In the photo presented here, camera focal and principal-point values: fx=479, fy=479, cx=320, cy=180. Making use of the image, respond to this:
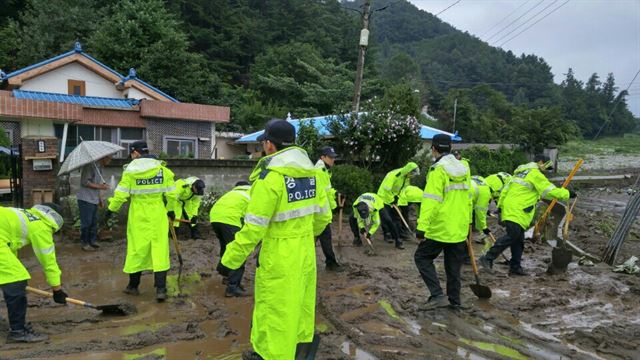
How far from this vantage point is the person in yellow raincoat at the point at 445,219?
17.4 feet

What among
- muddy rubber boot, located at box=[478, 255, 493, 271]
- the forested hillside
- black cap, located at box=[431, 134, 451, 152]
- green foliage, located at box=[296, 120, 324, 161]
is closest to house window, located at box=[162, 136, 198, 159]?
green foliage, located at box=[296, 120, 324, 161]

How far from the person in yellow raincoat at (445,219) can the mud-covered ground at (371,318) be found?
32cm

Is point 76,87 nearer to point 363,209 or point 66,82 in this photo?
point 66,82

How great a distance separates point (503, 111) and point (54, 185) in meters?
44.9

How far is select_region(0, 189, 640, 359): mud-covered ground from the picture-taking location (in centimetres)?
430

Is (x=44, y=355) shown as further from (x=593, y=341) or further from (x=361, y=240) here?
(x=361, y=240)

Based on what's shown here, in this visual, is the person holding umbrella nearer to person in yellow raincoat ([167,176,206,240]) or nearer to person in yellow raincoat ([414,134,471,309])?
person in yellow raincoat ([167,176,206,240])

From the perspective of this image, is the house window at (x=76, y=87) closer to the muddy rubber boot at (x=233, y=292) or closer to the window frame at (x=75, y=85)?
the window frame at (x=75, y=85)

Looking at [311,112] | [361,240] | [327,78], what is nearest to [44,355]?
[361,240]

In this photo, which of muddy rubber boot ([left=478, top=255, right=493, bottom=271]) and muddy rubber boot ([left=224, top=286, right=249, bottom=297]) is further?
muddy rubber boot ([left=478, top=255, right=493, bottom=271])

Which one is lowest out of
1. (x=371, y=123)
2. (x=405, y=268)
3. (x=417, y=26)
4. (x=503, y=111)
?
(x=405, y=268)

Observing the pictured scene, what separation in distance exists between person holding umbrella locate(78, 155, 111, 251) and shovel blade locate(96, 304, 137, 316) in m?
3.63

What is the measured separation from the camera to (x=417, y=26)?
84500mm

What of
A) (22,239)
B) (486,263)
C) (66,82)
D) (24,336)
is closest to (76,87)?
(66,82)
